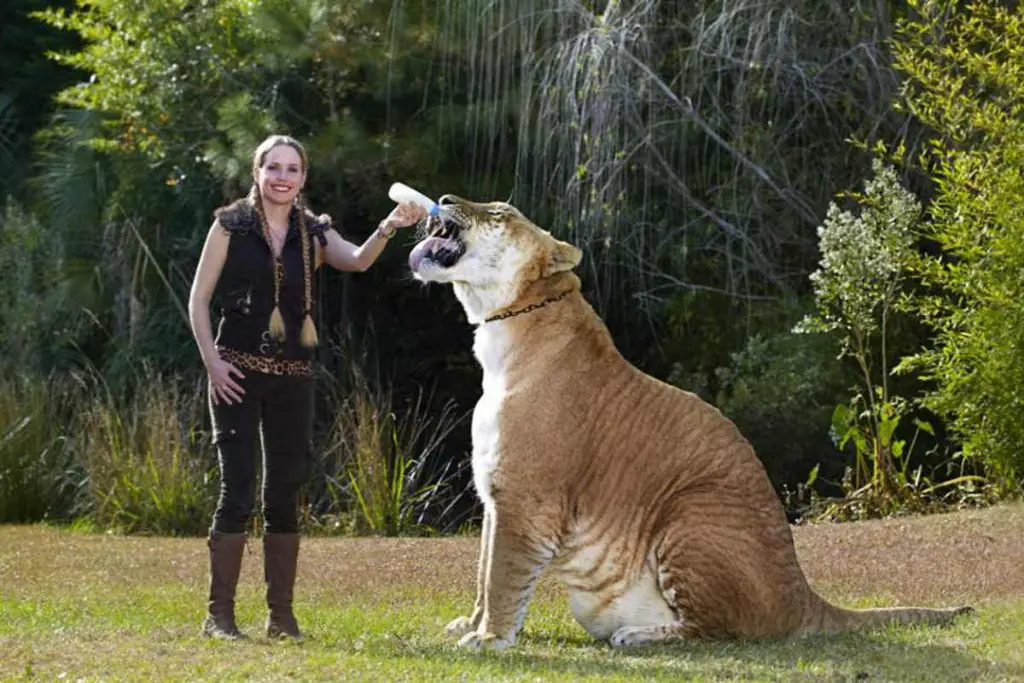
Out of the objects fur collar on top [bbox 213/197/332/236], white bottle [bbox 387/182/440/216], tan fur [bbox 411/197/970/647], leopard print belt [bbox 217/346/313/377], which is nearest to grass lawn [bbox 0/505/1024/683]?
tan fur [bbox 411/197/970/647]

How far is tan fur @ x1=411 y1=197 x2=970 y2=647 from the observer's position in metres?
7.02

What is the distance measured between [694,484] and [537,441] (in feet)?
2.26

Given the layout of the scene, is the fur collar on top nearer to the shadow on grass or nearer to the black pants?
the black pants

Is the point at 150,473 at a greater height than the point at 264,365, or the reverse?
the point at 264,365

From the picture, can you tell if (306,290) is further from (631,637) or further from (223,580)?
(631,637)

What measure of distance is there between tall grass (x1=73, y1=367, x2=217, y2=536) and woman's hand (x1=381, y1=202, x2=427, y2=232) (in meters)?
6.55

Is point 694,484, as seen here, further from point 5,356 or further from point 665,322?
point 5,356

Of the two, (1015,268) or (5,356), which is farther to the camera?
(5,356)

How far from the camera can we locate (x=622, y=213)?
14414 mm

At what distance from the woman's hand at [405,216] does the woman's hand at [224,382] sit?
34.8 inches

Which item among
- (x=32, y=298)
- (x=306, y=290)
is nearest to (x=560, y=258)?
(x=306, y=290)

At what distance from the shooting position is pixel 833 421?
13.6m

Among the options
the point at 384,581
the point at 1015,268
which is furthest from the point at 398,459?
the point at 1015,268

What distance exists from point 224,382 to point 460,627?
4.84 feet
